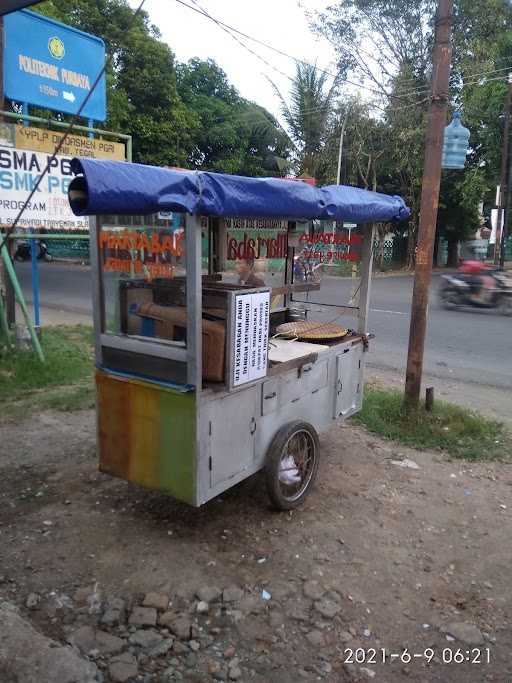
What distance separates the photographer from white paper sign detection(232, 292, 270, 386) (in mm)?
3383

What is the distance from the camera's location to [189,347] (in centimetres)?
319

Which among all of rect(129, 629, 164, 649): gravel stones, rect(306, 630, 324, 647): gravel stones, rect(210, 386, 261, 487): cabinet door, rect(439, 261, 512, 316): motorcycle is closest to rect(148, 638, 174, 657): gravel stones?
rect(129, 629, 164, 649): gravel stones

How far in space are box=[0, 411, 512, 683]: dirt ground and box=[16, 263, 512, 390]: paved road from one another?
2.02m

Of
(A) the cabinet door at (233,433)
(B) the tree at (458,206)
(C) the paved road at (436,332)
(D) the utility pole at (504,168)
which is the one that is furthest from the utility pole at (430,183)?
(B) the tree at (458,206)

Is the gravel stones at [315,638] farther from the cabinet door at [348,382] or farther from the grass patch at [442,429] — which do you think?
the grass patch at [442,429]

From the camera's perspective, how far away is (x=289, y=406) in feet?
13.0

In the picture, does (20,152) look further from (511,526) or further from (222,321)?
(511,526)

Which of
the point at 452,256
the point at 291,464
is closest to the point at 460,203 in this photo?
the point at 452,256

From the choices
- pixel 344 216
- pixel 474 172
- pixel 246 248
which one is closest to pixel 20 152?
pixel 246 248

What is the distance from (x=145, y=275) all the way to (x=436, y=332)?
26.4ft

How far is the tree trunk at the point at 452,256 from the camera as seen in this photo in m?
30.9

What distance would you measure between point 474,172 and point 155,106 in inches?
518

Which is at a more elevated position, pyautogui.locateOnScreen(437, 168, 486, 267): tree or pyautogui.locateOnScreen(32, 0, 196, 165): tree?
pyautogui.locateOnScreen(32, 0, 196, 165): tree

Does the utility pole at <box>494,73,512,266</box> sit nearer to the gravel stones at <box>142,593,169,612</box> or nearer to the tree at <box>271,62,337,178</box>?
the tree at <box>271,62,337,178</box>
